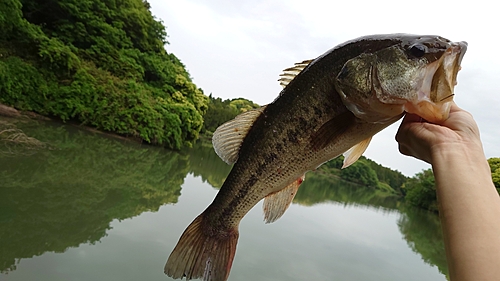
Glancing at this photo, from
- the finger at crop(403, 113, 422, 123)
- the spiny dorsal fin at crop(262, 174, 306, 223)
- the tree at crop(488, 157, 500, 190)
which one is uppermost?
the tree at crop(488, 157, 500, 190)

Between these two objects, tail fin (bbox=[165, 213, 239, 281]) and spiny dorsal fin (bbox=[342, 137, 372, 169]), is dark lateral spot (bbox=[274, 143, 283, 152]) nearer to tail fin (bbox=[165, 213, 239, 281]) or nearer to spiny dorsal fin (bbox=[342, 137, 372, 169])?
spiny dorsal fin (bbox=[342, 137, 372, 169])

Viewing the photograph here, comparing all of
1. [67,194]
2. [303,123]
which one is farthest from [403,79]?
[67,194]

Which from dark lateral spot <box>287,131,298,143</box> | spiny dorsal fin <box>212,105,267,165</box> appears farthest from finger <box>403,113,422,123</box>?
spiny dorsal fin <box>212,105,267,165</box>

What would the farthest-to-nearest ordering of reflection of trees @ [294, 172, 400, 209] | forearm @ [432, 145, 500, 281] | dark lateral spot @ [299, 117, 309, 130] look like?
reflection of trees @ [294, 172, 400, 209], dark lateral spot @ [299, 117, 309, 130], forearm @ [432, 145, 500, 281]

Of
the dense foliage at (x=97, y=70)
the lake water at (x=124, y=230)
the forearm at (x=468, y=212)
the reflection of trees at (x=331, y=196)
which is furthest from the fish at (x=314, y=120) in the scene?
the reflection of trees at (x=331, y=196)

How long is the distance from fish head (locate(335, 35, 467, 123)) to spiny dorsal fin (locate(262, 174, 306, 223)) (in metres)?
0.61

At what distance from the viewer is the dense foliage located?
→ 13.7 meters

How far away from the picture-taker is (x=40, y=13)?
58.2ft

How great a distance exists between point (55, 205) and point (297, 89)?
620 cm

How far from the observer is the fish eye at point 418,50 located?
1.35 m

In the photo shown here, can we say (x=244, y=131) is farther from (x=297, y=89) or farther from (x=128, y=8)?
(x=128, y=8)

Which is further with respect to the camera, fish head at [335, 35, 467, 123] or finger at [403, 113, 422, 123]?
finger at [403, 113, 422, 123]

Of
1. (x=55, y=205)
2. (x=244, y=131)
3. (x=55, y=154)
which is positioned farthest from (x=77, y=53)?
(x=244, y=131)

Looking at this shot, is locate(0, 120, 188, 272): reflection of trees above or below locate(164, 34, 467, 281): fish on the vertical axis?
below
